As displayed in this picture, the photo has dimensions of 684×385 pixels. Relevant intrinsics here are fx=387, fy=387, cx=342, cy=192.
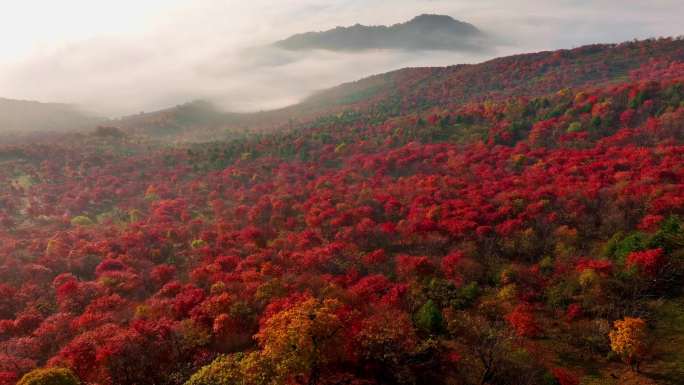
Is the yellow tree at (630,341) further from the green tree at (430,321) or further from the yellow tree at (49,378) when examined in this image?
the yellow tree at (49,378)

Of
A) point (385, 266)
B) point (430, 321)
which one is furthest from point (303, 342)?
point (385, 266)

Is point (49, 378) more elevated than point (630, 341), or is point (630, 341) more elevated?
point (49, 378)

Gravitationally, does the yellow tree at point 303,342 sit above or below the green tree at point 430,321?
above

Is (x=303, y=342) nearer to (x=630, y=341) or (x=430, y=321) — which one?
(x=430, y=321)

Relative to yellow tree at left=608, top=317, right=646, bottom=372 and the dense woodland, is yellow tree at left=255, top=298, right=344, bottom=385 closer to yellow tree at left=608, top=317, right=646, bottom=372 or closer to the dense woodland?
the dense woodland

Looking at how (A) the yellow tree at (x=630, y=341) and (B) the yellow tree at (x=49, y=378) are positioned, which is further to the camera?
(A) the yellow tree at (x=630, y=341)

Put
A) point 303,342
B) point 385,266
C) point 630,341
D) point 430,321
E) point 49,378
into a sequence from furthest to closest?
point 385,266, point 430,321, point 630,341, point 303,342, point 49,378

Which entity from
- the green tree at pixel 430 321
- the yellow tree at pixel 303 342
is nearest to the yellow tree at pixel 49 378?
the yellow tree at pixel 303 342

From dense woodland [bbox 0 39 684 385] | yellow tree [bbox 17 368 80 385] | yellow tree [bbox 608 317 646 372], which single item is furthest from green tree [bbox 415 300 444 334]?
yellow tree [bbox 17 368 80 385]
